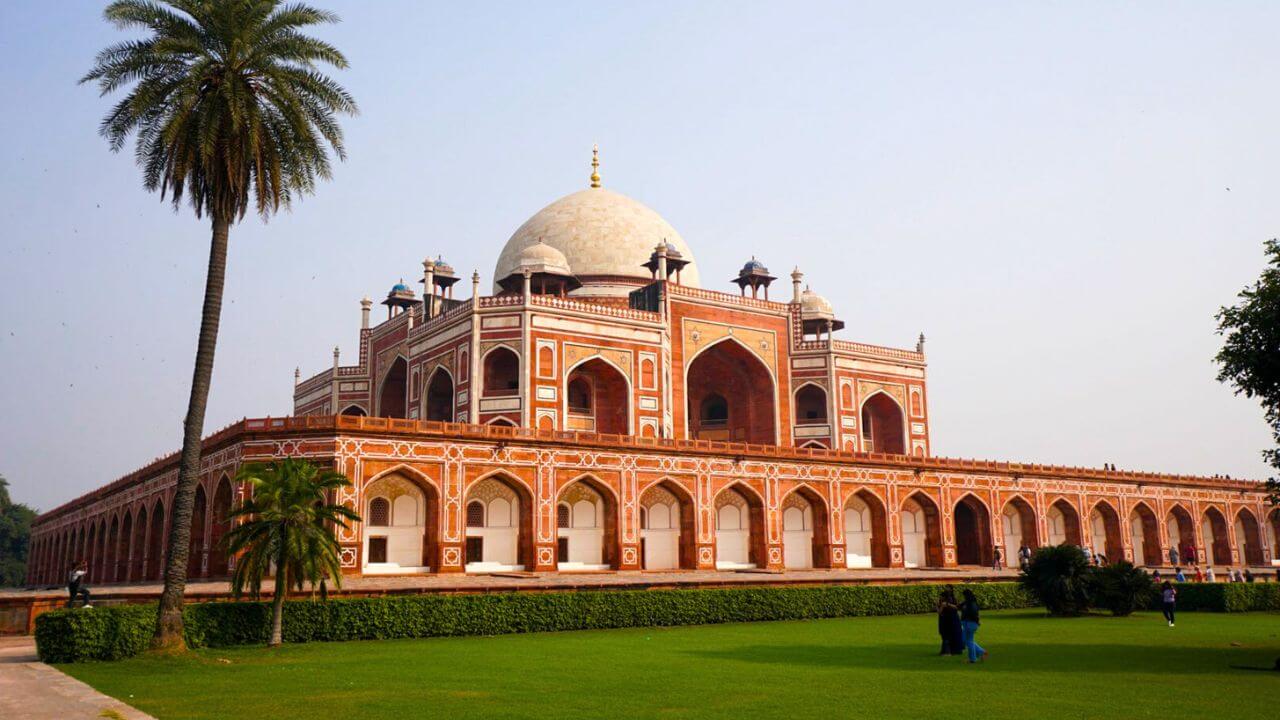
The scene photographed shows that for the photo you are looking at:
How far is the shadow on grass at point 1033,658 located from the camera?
50.2 feet

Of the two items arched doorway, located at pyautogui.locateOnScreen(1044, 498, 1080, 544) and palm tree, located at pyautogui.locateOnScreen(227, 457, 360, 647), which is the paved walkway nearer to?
palm tree, located at pyautogui.locateOnScreen(227, 457, 360, 647)

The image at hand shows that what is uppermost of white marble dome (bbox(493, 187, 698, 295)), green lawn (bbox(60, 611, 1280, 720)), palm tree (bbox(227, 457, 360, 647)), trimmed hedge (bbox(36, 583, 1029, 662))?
white marble dome (bbox(493, 187, 698, 295))

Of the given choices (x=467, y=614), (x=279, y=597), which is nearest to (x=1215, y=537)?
(x=467, y=614)

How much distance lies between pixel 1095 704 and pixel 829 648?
24.1 ft

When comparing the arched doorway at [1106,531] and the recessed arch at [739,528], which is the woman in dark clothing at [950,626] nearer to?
the recessed arch at [739,528]

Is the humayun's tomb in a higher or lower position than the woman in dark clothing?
higher

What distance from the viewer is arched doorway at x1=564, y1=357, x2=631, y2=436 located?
42.2 meters

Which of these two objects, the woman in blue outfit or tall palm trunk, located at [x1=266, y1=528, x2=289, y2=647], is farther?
tall palm trunk, located at [x1=266, y1=528, x2=289, y2=647]

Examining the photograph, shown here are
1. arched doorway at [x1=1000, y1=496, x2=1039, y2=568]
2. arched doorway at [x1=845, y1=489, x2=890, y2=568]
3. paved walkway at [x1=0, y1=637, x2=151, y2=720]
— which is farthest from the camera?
arched doorway at [x1=1000, y1=496, x2=1039, y2=568]

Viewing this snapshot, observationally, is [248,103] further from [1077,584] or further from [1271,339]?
[1077,584]

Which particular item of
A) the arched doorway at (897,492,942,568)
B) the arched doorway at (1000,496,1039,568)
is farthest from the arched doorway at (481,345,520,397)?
the arched doorway at (1000,496,1039,568)

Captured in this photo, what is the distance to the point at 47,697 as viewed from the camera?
41.8 ft

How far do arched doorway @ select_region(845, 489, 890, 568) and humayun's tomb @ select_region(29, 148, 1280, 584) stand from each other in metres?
0.09

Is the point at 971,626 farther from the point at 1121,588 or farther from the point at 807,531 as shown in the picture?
the point at 807,531
